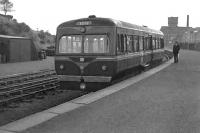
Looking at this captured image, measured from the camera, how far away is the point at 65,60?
14.4m

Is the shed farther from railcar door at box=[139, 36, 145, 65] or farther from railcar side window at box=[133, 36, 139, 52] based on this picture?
railcar side window at box=[133, 36, 139, 52]

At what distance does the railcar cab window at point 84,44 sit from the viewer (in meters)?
14.0

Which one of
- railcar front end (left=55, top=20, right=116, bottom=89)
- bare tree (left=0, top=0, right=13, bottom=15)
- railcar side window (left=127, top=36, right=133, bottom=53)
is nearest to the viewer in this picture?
railcar front end (left=55, top=20, right=116, bottom=89)

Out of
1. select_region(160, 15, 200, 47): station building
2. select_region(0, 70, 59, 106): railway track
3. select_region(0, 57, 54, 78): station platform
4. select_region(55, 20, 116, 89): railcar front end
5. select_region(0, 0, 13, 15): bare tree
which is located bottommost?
select_region(0, 70, 59, 106): railway track

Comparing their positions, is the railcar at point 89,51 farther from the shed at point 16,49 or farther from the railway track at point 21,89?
the shed at point 16,49

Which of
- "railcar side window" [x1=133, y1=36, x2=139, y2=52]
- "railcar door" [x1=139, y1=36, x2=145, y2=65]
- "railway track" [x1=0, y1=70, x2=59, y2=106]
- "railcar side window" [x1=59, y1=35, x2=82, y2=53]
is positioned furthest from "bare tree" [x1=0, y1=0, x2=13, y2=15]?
"railcar side window" [x1=59, y1=35, x2=82, y2=53]

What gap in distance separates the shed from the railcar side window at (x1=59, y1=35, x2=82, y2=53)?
20.7m

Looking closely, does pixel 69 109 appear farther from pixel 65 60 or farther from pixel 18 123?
pixel 65 60

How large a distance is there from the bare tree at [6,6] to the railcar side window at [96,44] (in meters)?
91.0

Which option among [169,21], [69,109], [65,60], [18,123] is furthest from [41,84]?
[169,21]

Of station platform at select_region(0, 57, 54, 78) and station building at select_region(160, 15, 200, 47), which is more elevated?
station building at select_region(160, 15, 200, 47)

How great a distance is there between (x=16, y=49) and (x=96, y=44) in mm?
23053

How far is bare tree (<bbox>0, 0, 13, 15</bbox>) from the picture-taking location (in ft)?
330

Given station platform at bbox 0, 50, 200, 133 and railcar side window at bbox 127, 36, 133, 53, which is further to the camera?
railcar side window at bbox 127, 36, 133, 53
